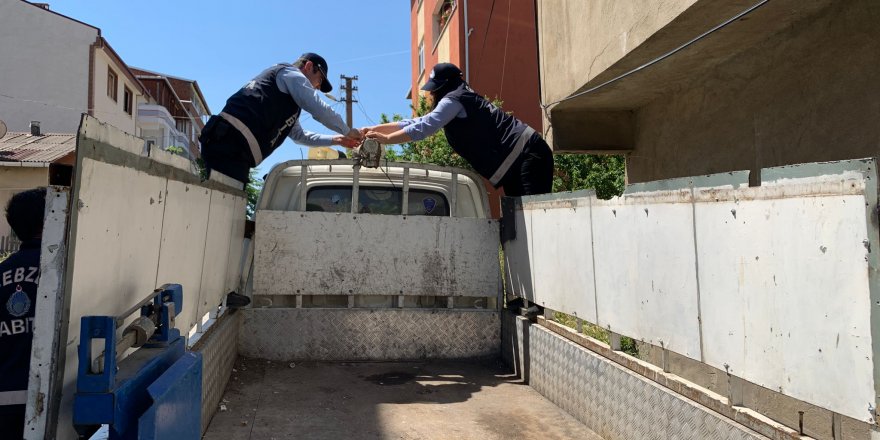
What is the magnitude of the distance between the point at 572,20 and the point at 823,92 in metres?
2.22

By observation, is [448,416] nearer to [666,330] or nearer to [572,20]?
[666,330]

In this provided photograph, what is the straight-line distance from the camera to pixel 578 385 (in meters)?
3.98

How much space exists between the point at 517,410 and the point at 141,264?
2635 millimetres

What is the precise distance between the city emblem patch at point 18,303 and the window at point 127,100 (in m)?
36.2

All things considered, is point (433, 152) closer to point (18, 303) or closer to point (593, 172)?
point (593, 172)

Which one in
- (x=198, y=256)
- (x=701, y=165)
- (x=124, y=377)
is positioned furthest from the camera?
(x=701, y=165)

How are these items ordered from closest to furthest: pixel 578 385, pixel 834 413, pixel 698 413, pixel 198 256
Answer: pixel 834 413 < pixel 698 413 < pixel 198 256 < pixel 578 385

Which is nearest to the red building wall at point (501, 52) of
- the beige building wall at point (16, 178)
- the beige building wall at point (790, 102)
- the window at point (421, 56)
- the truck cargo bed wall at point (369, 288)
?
the window at point (421, 56)

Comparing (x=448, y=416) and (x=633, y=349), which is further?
(x=633, y=349)

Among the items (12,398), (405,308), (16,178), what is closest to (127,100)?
(16,178)

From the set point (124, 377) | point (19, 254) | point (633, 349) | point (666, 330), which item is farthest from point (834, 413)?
point (633, 349)

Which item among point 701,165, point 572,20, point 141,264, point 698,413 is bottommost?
point 698,413

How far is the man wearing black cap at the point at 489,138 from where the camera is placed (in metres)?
5.62

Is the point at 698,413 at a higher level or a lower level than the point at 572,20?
lower
